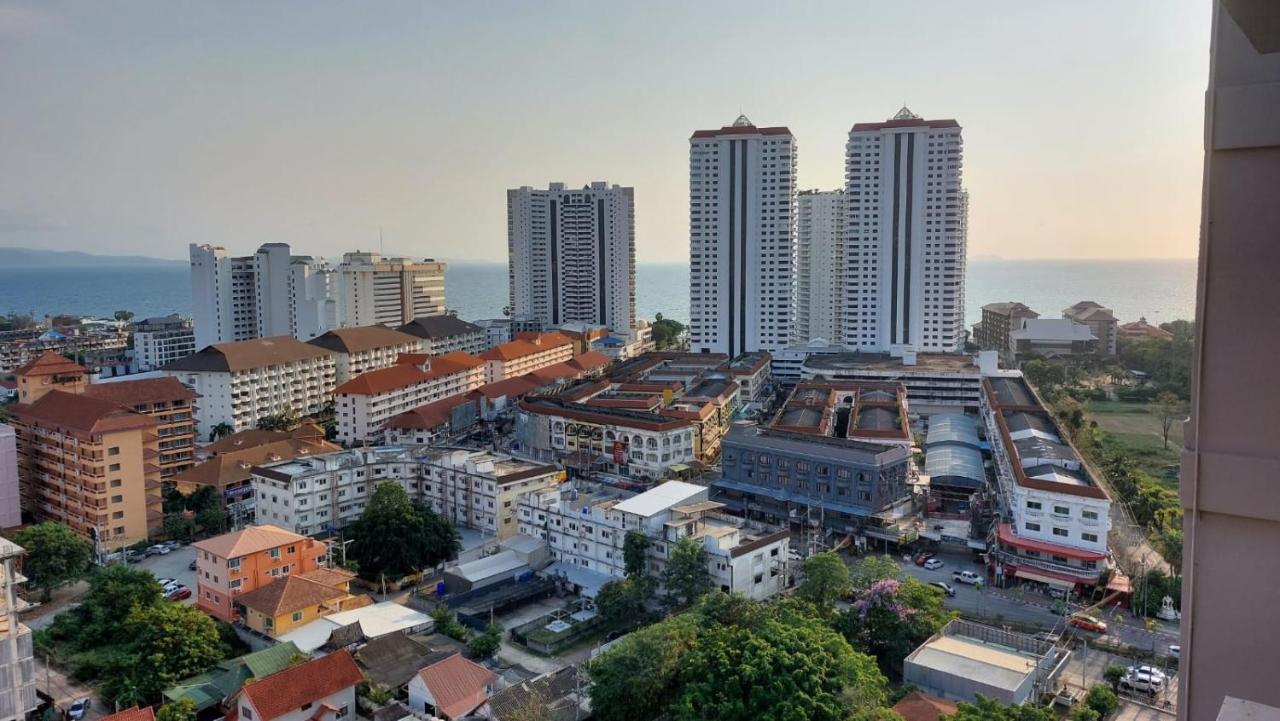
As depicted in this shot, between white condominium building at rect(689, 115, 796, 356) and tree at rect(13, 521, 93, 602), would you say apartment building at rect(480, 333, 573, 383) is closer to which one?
white condominium building at rect(689, 115, 796, 356)

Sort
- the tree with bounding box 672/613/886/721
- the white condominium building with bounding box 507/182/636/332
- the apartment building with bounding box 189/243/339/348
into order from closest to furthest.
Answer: the tree with bounding box 672/613/886/721 → the apartment building with bounding box 189/243/339/348 → the white condominium building with bounding box 507/182/636/332

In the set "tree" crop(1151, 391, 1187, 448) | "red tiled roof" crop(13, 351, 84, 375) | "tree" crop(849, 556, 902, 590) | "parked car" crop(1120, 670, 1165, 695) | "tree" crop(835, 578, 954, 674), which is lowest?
"parked car" crop(1120, 670, 1165, 695)

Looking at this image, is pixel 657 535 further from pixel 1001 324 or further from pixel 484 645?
pixel 1001 324

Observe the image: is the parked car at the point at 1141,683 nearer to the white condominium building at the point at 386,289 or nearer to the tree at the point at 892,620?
the tree at the point at 892,620

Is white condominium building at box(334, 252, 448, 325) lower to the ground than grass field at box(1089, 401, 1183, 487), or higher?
higher

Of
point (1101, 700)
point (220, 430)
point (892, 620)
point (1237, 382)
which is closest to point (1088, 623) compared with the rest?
point (1101, 700)

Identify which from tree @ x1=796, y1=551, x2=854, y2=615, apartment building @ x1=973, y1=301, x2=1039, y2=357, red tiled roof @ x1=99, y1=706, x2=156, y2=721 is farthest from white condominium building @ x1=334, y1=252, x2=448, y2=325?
tree @ x1=796, y1=551, x2=854, y2=615
